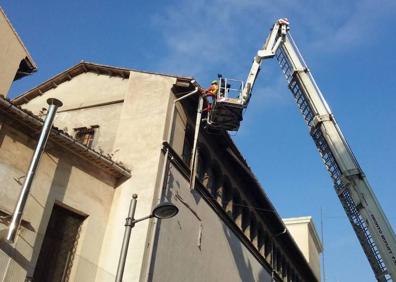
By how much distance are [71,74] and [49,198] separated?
28.3ft

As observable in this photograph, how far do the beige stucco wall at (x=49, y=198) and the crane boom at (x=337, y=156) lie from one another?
22.0 ft

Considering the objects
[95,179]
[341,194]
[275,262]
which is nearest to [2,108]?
[95,179]

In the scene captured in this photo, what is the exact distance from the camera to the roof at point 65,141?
12.5 meters

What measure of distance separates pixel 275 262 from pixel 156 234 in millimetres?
14840

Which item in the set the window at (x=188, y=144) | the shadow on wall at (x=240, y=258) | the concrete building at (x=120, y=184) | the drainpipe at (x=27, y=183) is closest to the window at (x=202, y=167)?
the concrete building at (x=120, y=184)

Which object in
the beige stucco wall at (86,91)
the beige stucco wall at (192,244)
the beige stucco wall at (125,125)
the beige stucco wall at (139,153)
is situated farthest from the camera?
the beige stucco wall at (86,91)

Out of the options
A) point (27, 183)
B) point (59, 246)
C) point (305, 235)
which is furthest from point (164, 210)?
point (305, 235)

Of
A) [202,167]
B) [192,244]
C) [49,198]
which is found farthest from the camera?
[202,167]

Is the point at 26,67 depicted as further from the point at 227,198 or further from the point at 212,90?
the point at 227,198

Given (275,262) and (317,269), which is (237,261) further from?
(317,269)

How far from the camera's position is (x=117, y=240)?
14.3 m

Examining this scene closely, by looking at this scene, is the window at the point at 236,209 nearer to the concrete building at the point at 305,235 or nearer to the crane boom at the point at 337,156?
the crane boom at the point at 337,156

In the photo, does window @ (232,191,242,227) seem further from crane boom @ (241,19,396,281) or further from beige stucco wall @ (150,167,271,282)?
crane boom @ (241,19,396,281)

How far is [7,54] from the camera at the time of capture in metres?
17.7
